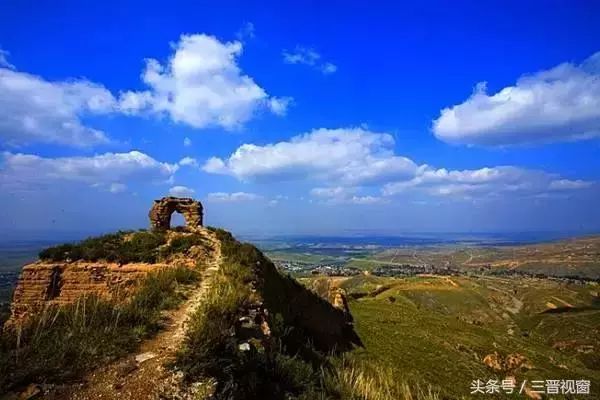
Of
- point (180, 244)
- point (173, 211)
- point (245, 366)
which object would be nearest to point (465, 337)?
point (173, 211)

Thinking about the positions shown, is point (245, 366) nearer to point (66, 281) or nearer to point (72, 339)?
point (72, 339)

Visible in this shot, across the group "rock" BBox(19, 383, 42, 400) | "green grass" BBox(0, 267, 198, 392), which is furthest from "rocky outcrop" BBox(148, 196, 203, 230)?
"rock" BBox(19, 383, 42, 400)

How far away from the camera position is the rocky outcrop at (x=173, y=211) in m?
20.1

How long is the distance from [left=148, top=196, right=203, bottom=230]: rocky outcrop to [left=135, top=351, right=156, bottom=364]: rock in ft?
44.6

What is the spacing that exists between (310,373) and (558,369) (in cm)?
3560

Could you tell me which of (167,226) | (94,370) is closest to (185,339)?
(94,370)

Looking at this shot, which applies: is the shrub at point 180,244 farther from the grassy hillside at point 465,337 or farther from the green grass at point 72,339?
the grassy hillside at point 465,337

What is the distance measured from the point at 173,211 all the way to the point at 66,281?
6.49 meters

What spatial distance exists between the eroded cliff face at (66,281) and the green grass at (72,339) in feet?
19.2

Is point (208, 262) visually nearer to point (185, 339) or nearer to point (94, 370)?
point (185, 339)

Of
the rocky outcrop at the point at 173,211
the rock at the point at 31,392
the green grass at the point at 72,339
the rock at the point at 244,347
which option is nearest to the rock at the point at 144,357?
the green grass at the point at 72,339

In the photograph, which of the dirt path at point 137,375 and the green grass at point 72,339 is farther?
the green grass at point 72,339

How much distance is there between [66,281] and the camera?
51.2ft

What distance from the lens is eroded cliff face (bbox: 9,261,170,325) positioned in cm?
1525
